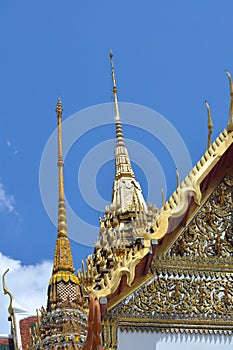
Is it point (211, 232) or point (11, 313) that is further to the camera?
point (11, 313)

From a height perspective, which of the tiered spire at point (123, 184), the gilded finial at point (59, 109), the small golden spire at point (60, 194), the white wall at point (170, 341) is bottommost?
the white wall at point (170, 341)

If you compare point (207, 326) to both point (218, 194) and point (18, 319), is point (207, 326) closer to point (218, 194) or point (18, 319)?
point (218, 194)

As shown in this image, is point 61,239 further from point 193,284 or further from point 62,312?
point 193,284

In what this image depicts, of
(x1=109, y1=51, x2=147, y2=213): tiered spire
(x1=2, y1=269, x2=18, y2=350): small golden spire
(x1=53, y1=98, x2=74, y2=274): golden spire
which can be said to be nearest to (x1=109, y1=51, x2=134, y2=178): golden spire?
(x1=109, y1=51, x2=147, y2=213): tiered spire

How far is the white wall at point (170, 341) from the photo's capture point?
24.8ft

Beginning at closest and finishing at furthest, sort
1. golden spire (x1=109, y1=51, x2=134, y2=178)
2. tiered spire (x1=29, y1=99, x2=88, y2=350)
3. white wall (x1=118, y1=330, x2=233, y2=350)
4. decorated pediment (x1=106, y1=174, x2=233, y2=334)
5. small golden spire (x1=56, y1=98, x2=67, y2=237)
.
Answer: tiered spire (x1=29, y1=99, x2=88, y2=350)
white wall (x1=118, y1=330, x2=233, y2=350)
decorated pediment (x1=106, y1=174, x2=233, y2=334)
small golden spire (x1=56, y1=98, x2=67, y2=237)
golden spire (x1=109, y1=51, x2=134, y2=178)

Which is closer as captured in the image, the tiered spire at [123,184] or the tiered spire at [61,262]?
the tiered spire at [61,262]

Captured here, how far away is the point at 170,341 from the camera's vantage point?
7.66 metres

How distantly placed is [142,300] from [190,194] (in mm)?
1033

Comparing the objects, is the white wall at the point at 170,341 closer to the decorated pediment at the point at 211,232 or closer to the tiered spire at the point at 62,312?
the tiered spire at the point at 62,312

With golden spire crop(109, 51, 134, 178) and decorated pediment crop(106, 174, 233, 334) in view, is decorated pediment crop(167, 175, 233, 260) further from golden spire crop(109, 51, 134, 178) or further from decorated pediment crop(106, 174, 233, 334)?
golden spire crop(109, 51, 134, 178)

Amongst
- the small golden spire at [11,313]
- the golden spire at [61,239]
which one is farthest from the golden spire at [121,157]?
the golden spire at [61,239]

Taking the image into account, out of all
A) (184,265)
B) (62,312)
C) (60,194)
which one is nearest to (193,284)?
(184,265)

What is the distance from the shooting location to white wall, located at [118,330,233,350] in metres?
7.56
